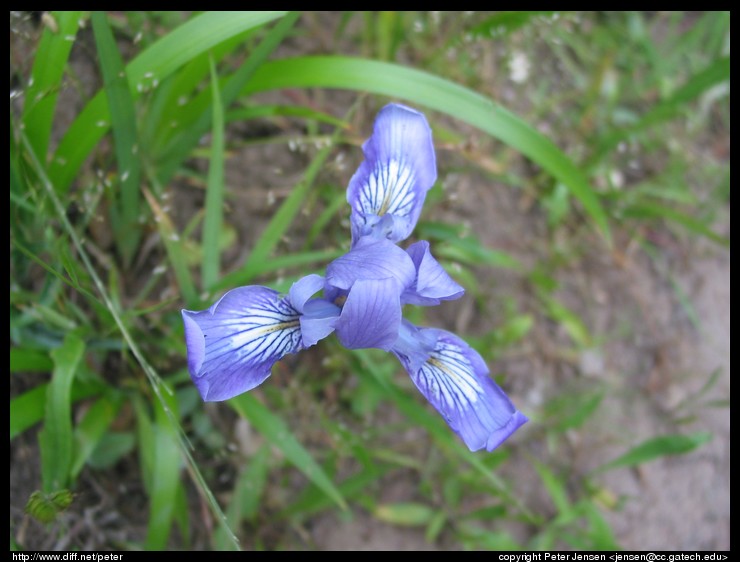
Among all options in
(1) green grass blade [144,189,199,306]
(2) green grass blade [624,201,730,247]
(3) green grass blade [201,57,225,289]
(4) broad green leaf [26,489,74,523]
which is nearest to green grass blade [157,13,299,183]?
(3) green grass blade [201,57,225,289]

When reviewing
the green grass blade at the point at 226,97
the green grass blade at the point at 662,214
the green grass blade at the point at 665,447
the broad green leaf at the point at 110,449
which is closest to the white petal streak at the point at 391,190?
the green grass blade at the point at 226,97

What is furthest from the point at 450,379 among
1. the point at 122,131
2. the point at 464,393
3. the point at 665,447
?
the point at 665,447

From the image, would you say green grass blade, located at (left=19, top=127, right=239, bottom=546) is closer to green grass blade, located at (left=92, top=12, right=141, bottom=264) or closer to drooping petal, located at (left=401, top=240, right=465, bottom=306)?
green grass blade, located at (left=92, top=12, right=141, bottom=264)

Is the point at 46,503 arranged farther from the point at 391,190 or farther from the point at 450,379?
the point at 391,190

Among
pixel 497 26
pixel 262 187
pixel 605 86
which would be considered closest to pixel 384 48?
pixel 497 26

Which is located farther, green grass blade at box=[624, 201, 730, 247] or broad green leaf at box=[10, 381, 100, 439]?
green grass blade at box=[624, 201, 730, 247]

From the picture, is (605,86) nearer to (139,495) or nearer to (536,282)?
(536,282)

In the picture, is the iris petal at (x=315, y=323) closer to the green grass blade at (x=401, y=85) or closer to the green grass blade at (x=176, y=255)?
the green grass blade at (x=176, y=255)
